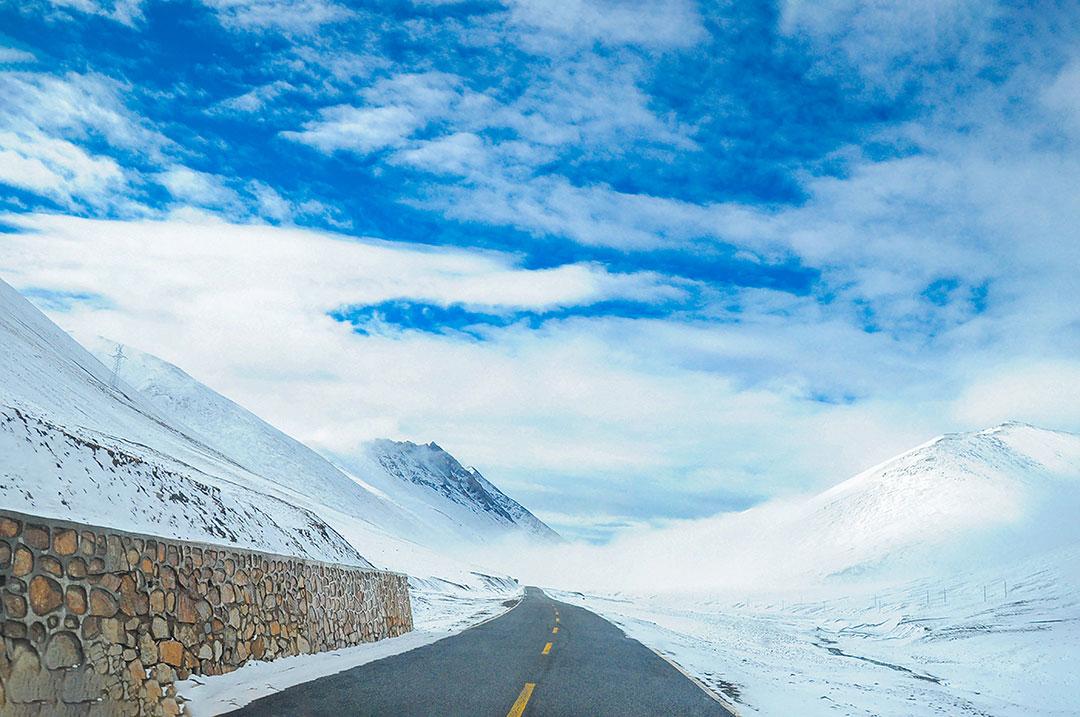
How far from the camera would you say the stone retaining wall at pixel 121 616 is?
669cm

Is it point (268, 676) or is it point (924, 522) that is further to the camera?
point (924, 522)

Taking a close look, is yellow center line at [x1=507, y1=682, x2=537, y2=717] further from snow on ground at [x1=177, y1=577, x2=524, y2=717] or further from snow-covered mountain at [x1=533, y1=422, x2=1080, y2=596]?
snow-covered mountain at [x1=533, y1=422, x2=1080, y2=596]

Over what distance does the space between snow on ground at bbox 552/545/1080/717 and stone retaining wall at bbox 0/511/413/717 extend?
22.7 ft

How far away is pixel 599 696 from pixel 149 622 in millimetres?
5707

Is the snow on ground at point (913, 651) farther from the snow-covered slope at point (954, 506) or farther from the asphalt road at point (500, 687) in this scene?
the snow-covered slope at point (954, 506)

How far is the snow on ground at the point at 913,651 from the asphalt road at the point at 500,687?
103 cm

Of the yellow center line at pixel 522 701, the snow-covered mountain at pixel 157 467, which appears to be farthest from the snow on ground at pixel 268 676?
the yellow center line at pixel 522 701

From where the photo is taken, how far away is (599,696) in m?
10.7

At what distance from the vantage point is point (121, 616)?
8078 millimetres

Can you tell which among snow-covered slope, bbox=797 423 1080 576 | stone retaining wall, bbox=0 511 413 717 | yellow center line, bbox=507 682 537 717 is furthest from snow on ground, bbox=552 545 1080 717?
snow-covered slope, bbox=797 423 1080 576

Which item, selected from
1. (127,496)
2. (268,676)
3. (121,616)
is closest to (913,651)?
(268,676)

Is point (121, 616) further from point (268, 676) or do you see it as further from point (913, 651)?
point (913, 651)

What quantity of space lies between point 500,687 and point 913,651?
34223 millimetres

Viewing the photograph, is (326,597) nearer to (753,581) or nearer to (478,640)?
(478,640)
